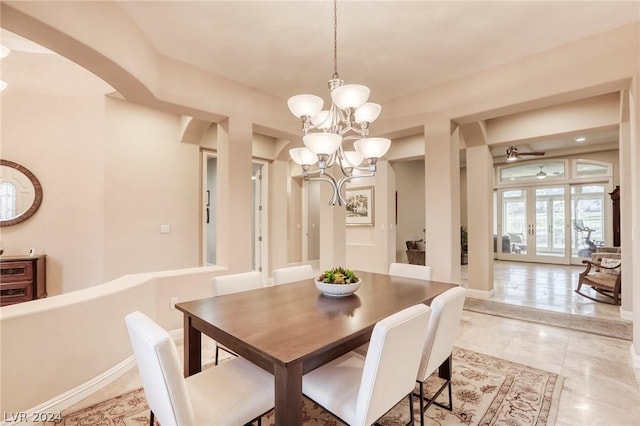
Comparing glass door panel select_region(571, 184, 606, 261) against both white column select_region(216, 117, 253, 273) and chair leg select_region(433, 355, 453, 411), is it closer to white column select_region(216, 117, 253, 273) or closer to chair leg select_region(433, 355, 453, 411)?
chair leg select_region(433, 355, 453, 411)

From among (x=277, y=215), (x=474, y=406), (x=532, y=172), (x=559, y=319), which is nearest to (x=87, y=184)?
(x=277, y=215)

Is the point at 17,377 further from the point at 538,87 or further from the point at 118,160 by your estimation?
the point at 538,87

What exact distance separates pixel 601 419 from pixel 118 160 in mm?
5148

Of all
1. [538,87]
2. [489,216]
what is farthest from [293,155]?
[489,216]

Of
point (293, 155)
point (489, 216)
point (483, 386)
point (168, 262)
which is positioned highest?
point (293, 155)

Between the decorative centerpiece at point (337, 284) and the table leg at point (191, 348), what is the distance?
0.85 metres

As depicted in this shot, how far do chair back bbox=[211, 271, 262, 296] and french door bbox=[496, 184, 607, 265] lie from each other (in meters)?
8.66

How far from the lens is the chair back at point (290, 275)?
2.65 metres

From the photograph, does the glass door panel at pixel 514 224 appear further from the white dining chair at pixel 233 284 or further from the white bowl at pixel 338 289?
Answer: the white dining chair at pixel 233 284

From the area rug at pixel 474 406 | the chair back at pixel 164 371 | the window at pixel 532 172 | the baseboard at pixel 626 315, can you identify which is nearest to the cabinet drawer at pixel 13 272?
the area rug at pixel 474 406

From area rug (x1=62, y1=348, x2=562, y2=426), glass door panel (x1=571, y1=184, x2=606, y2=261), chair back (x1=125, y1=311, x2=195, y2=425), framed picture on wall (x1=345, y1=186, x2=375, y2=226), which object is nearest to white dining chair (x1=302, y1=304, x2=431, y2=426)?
area rug (x1=62, y1=348, x2=562, y2=426)

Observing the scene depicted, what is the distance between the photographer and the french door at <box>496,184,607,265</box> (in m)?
7.44

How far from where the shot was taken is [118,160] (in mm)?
3844

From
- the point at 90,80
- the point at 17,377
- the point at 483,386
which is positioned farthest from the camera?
the point at 90,80
